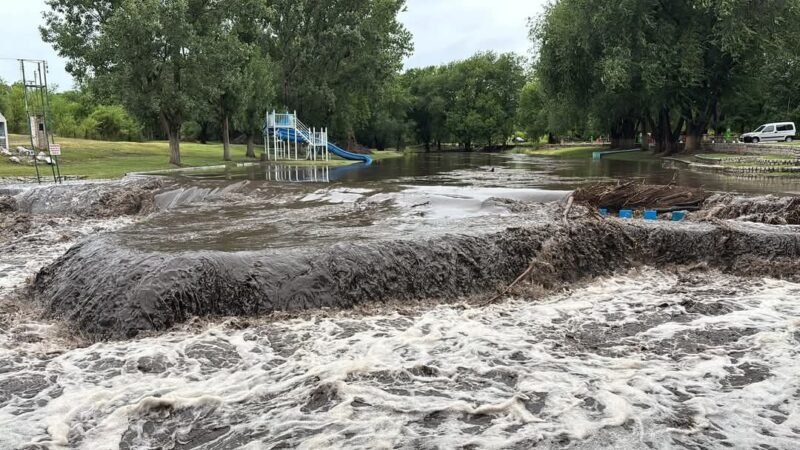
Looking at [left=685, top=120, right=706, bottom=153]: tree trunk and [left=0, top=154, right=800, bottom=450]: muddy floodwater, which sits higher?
[left=685, top=120, right=706, bottom=153]: tree trunk

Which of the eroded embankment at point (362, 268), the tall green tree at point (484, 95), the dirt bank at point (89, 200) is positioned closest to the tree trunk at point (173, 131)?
the dirt bank at point (89, 200)

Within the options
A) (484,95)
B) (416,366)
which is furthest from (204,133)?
(416,366)

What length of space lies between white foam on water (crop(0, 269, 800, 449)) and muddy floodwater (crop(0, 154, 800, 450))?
0.06ft

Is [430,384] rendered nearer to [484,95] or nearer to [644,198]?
[644,198]

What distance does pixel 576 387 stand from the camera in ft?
17.5

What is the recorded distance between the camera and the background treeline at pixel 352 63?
28094 millimetres

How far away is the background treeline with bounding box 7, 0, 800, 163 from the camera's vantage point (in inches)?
1106

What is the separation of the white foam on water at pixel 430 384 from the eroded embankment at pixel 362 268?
42cm

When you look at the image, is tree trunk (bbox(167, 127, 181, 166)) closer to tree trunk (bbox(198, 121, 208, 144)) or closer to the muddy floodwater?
the muddy floodwater

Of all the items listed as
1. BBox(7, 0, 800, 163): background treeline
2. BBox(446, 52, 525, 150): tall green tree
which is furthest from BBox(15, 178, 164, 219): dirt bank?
BBox(446, 52, 525, 150): tall green tree

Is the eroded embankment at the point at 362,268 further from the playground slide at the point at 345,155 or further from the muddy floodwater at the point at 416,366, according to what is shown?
the playground slide at the point at 345,155

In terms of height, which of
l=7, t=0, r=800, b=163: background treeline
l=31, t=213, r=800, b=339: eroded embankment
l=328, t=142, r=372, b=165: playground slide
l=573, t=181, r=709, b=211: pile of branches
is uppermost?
l=7, t=0, r=800, b=163: background treeline

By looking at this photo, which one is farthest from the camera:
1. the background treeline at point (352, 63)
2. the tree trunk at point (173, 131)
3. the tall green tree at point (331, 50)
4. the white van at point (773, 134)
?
the tall green tree at point (331, 50)

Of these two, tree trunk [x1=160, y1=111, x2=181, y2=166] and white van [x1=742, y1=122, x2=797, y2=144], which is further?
white van [x1=742, y1=122, x2=797, y2=144]
